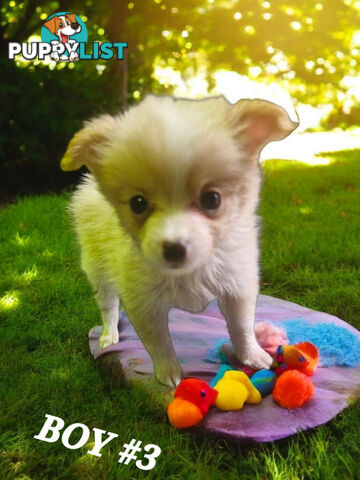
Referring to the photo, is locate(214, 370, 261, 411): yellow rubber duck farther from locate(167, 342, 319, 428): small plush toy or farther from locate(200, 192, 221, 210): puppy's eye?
locate(200, 192, 221, 210): puppy's eye

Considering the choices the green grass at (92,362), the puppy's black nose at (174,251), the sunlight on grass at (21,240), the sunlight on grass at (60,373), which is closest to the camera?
the puppy's black nose at (174,251)

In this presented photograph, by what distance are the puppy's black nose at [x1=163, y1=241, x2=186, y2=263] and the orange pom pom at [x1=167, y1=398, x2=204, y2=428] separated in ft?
2.30

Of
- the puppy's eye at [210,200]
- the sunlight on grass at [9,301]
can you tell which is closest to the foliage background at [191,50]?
the puppy's eye at [210,200]

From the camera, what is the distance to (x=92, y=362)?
2455mm

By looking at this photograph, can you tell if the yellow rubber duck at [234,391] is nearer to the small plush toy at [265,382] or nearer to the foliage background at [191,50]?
the small plush toy at [265,382]

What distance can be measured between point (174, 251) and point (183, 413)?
75cm

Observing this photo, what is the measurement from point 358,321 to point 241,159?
167cm

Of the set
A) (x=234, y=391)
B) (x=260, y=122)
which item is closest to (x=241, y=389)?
(x=234, y=391)

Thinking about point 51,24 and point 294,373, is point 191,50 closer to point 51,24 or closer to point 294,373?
point 51,24

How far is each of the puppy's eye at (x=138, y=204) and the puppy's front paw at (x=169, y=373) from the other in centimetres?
73

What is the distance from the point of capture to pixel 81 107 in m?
3.58

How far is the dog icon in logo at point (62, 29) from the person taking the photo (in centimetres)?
213

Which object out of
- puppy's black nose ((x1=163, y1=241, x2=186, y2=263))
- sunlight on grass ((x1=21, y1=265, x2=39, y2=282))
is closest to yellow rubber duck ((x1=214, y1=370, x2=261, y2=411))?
puppy's black nose ((x1=163, y1=241, x2=186, y2=263))

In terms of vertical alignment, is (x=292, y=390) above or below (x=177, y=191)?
below
